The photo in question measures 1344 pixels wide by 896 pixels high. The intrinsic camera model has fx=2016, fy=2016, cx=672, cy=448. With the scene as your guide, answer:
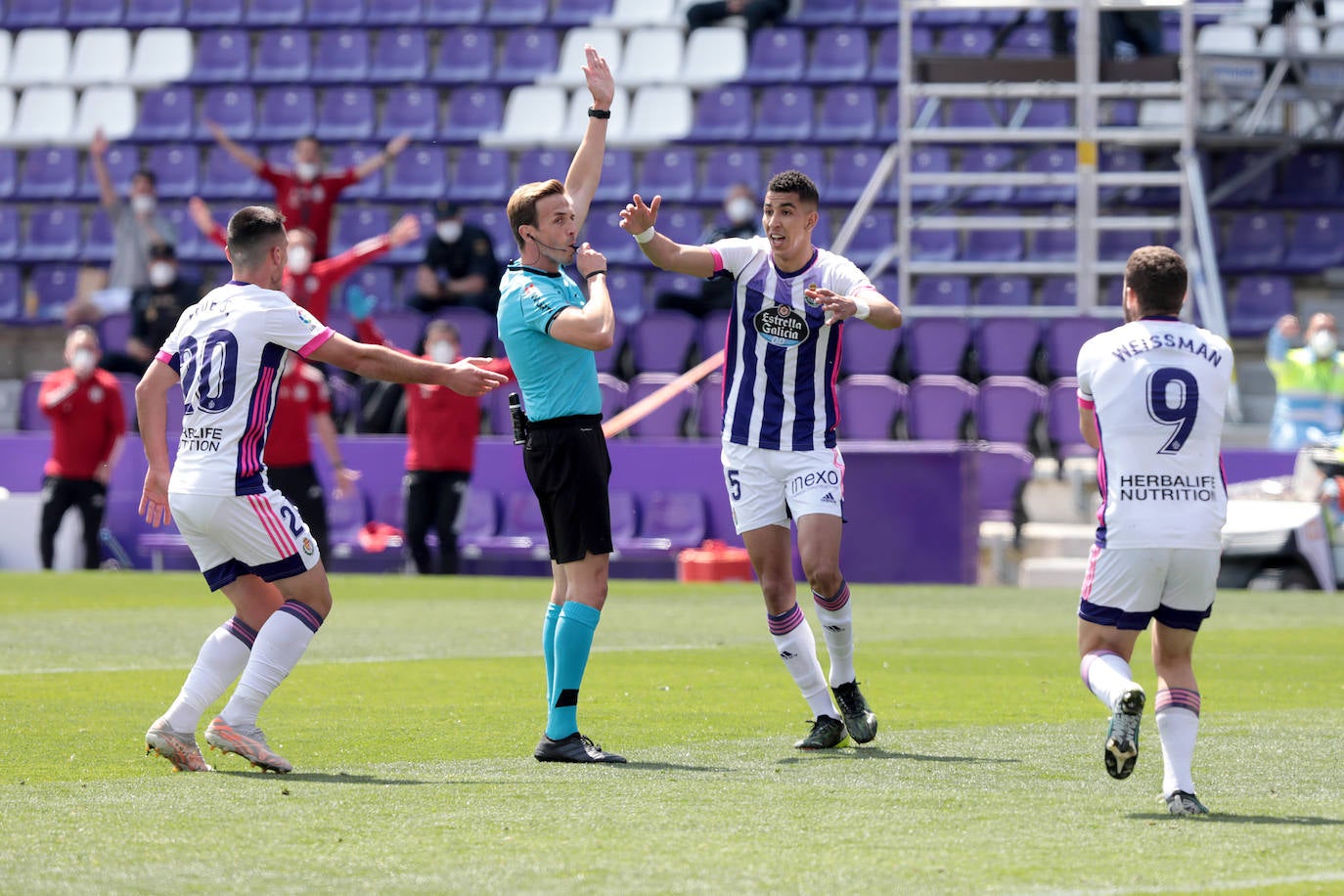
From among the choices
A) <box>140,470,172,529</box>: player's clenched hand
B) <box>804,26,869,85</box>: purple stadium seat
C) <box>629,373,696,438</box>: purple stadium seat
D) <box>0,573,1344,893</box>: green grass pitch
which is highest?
<box>804,26,869,85</box>: purple stadium seat

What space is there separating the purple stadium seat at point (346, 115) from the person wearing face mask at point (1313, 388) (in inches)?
462

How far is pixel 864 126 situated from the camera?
908 inches

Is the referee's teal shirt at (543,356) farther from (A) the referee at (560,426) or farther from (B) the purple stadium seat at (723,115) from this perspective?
(B) the purple stadium seat at (723,115)

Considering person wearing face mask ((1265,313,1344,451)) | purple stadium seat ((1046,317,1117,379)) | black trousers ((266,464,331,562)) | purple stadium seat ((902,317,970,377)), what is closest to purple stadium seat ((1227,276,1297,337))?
purple stadium seat ((1046,317,1117,379))

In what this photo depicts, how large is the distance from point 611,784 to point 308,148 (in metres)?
14.7

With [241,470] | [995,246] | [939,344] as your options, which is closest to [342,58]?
[995,246]

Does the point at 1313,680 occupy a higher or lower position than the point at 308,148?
lower

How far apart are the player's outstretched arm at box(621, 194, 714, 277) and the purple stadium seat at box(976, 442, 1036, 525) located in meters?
10.7

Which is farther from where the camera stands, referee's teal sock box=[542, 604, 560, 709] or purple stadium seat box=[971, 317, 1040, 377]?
purple stadium seat box=[971, 317, 1040, 377]

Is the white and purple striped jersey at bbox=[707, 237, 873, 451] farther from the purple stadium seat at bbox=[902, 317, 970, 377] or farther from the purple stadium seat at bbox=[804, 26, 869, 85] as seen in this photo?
the purple stadium seat at bbox=[804, 26, 869, 85]

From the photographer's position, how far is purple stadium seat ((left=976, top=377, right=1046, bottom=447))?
18.8 meters

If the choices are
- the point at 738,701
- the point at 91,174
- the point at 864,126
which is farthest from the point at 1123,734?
the point at 91,174

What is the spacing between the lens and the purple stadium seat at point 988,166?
876 inches

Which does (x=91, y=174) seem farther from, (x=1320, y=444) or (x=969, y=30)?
(x=1320, y=444)
